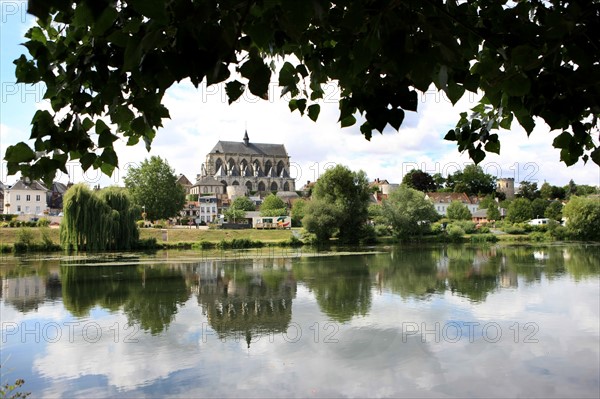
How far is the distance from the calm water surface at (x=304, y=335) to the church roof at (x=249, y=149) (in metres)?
102

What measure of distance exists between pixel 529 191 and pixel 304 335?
305ft

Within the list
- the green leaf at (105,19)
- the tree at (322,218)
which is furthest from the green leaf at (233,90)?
the tree at (322,218)

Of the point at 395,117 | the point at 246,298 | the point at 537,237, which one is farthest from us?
the point at 537,237

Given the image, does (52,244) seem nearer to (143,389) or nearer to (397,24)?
(143,389)

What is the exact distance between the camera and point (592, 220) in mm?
48344

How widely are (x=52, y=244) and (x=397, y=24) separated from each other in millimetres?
39346

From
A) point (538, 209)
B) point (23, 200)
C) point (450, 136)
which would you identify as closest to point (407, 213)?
point (538, 209)

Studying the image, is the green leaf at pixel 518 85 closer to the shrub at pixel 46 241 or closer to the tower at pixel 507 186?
the shrub at pixel 46 241

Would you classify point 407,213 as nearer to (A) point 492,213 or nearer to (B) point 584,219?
(B) point 584,219

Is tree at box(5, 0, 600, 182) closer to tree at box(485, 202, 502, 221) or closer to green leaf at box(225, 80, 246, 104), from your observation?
green leaf at box(225, 80, 246, 104)

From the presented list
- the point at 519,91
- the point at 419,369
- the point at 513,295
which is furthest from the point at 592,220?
the point at 519,91

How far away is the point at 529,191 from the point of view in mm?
93438

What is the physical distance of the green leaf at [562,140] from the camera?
8.38 ft

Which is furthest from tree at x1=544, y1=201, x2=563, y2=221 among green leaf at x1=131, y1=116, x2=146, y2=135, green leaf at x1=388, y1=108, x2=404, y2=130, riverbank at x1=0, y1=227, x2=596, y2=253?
green leaf at x1=131, y1=116, x2=146, y2=135
